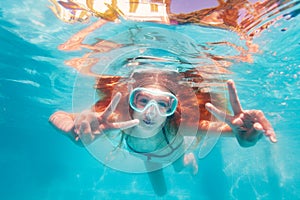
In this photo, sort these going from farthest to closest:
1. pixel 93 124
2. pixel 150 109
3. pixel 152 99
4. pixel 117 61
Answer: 1. pixel 117 61
2. pixel 152 99
3. pixel 150 109
4. pixel 93 124

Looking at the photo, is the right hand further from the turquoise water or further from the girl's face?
the turquoise water

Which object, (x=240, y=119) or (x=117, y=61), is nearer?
(x=240, y=119)

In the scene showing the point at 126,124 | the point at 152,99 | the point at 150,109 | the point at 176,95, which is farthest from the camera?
the point at 176,95

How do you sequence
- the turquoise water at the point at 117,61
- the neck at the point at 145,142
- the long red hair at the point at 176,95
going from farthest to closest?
the turquoise water at the point at 117,61
the neck at the point at 145,142
the long red hair at the point at 176,95

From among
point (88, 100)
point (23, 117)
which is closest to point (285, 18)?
point (88, 100)

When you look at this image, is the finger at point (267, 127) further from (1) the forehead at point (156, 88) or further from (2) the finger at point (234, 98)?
(1) the forehead at point (156, 88)

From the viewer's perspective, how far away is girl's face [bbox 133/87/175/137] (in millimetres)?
5055

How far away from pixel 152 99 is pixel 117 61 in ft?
9.20

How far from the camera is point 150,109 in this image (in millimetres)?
5047

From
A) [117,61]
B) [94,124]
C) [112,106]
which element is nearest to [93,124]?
[94,124]

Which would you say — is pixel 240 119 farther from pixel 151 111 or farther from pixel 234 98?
pixel 151 111

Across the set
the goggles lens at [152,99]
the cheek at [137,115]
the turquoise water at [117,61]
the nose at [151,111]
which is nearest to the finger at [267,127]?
the goggles lens at [152,99]

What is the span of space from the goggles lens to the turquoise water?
1.26 m

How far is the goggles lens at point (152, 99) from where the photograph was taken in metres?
5.21
